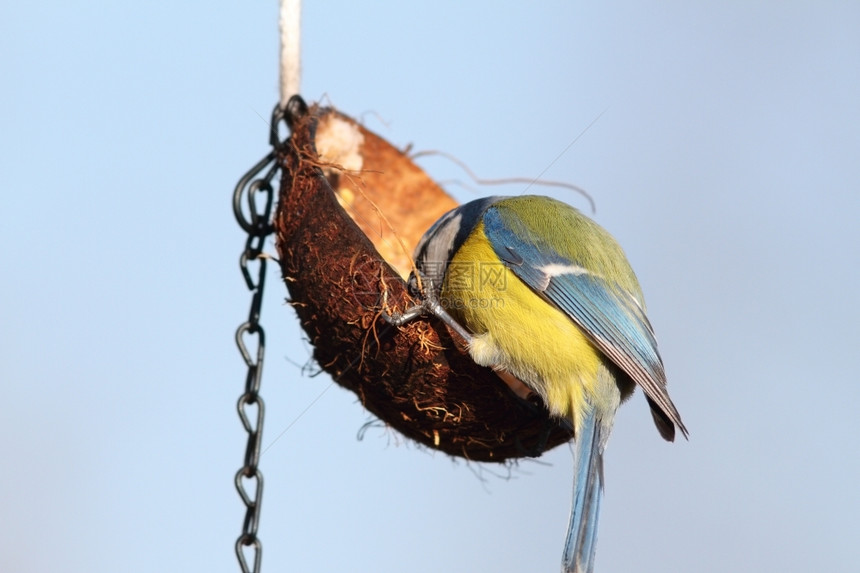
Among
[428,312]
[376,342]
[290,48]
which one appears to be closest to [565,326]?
[428,312]

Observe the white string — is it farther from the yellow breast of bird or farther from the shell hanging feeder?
the yellow breast of bird

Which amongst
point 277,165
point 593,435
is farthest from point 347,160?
point 593,435

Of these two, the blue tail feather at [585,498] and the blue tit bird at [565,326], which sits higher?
the blue tit bird at [565,326]

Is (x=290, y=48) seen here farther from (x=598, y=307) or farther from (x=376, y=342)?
(x=598, y=307)

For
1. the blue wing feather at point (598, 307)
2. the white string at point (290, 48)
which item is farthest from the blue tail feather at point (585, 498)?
the white string at point (290, 48)

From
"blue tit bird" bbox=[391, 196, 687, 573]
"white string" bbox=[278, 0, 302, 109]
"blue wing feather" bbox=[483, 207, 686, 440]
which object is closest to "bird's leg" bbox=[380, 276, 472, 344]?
"blue tit bird" bbox=[391, 196, 687, 573]

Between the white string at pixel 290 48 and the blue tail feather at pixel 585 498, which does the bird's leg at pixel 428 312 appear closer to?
the blue tail feather at pixel 585 498

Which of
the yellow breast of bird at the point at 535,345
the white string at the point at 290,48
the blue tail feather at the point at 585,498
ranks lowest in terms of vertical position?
the blue tail feather at the point at 585,498
